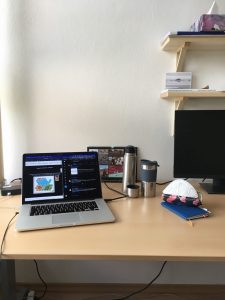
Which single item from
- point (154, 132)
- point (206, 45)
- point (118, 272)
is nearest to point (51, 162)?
point (154, 132)

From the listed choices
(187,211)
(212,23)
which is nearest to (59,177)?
(187,211)

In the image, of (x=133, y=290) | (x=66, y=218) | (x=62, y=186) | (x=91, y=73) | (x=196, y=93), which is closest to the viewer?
(x=66, y=218)

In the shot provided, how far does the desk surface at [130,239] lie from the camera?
2.95 feet

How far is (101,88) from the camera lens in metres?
1.67

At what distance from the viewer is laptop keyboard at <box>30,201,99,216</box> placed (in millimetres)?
1213

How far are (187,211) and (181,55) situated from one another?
36.3 inches

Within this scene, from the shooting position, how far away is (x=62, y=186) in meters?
1.38

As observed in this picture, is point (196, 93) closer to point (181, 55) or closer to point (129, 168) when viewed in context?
point (181, 55)

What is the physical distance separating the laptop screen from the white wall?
326 mm

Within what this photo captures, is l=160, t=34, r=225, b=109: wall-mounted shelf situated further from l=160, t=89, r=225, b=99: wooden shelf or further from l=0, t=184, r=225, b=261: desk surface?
l=0, t=184, r=225, b=261: desk surface

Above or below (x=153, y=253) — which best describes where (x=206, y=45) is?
above

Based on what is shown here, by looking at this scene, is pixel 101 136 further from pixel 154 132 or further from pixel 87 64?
pixel 87 64

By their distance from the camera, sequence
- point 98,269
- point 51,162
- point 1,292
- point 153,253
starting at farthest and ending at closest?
point 98,269
point 51,162
point 1,292
point 153,253

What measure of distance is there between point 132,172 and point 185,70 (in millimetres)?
732
